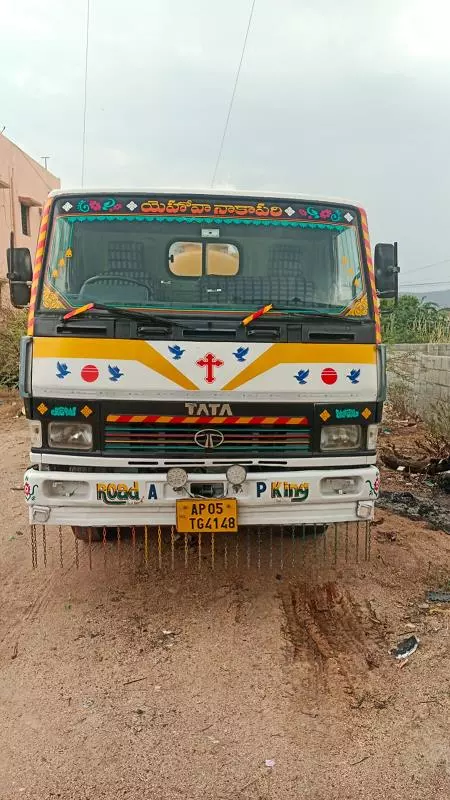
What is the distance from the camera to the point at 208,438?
3.42 m

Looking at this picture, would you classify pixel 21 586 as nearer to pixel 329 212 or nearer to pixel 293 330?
pixel 293 330

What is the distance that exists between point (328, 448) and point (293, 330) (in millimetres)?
706

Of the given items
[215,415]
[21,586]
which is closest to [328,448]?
[215,415]

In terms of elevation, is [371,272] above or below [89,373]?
above

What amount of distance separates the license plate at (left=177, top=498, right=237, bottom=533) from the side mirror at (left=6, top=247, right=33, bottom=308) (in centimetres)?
161

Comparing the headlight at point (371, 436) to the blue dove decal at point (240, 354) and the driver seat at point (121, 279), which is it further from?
the driver seat at point (121, 279)

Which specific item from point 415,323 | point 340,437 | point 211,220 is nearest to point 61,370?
point 211,220

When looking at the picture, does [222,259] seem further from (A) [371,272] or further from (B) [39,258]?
(B) [39,258]

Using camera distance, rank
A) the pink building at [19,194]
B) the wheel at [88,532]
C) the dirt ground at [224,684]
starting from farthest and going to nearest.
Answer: the pink building at [19,194] < the wheel at [88,532] < the dirt ground at [224,684]

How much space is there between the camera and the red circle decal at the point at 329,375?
3459mm

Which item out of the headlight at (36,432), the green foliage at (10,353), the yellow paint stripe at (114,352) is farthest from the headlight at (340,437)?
the green foliage at (10,353)

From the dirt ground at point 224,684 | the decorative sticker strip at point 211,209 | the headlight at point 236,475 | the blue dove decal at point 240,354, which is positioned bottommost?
the dirt ground at point 224,684

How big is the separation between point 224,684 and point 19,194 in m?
19.2

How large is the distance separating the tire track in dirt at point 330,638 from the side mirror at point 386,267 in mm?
1972
